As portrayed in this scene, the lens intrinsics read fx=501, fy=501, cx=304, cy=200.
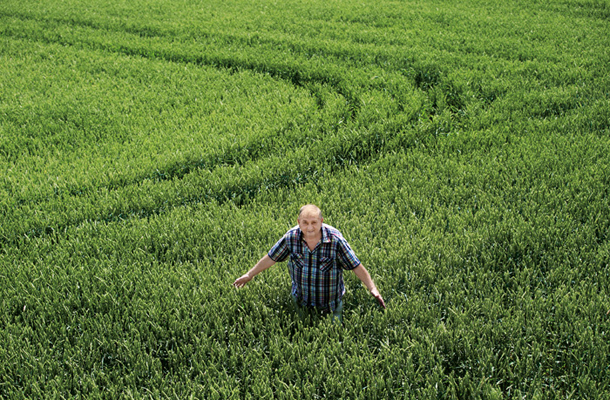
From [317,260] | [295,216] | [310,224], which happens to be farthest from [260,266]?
[295,216]

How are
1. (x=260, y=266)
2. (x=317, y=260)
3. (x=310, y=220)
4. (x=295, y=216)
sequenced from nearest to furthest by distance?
(x=310, y=220) → (x=317, y=260) → (x=260, y=266) → (x=295, y=216)

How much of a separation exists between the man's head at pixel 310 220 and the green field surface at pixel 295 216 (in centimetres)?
78

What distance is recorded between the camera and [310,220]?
9.78 feet

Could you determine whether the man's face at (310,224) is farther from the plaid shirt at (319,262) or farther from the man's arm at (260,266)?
the man's arm at (260,266)

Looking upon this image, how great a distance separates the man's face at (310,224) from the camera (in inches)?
117

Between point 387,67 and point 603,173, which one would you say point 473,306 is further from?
point 387,67

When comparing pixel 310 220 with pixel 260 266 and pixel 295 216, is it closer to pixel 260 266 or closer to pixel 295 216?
pixel 260 266

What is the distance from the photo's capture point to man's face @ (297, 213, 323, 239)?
9.76ft

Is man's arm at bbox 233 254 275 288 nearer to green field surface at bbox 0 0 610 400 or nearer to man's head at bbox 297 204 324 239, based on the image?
green field surface at bbox 0 0 610 400

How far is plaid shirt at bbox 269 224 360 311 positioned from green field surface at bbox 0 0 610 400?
0.21m

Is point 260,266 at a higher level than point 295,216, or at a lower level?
higher

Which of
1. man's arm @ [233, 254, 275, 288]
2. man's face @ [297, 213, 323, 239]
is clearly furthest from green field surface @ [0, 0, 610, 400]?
man's face @ [297, 213, 323, 239]

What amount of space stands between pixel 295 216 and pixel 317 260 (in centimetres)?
181

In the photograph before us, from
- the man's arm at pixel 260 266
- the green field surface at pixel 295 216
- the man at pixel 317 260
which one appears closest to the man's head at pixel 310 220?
the man at pixel 317 260
